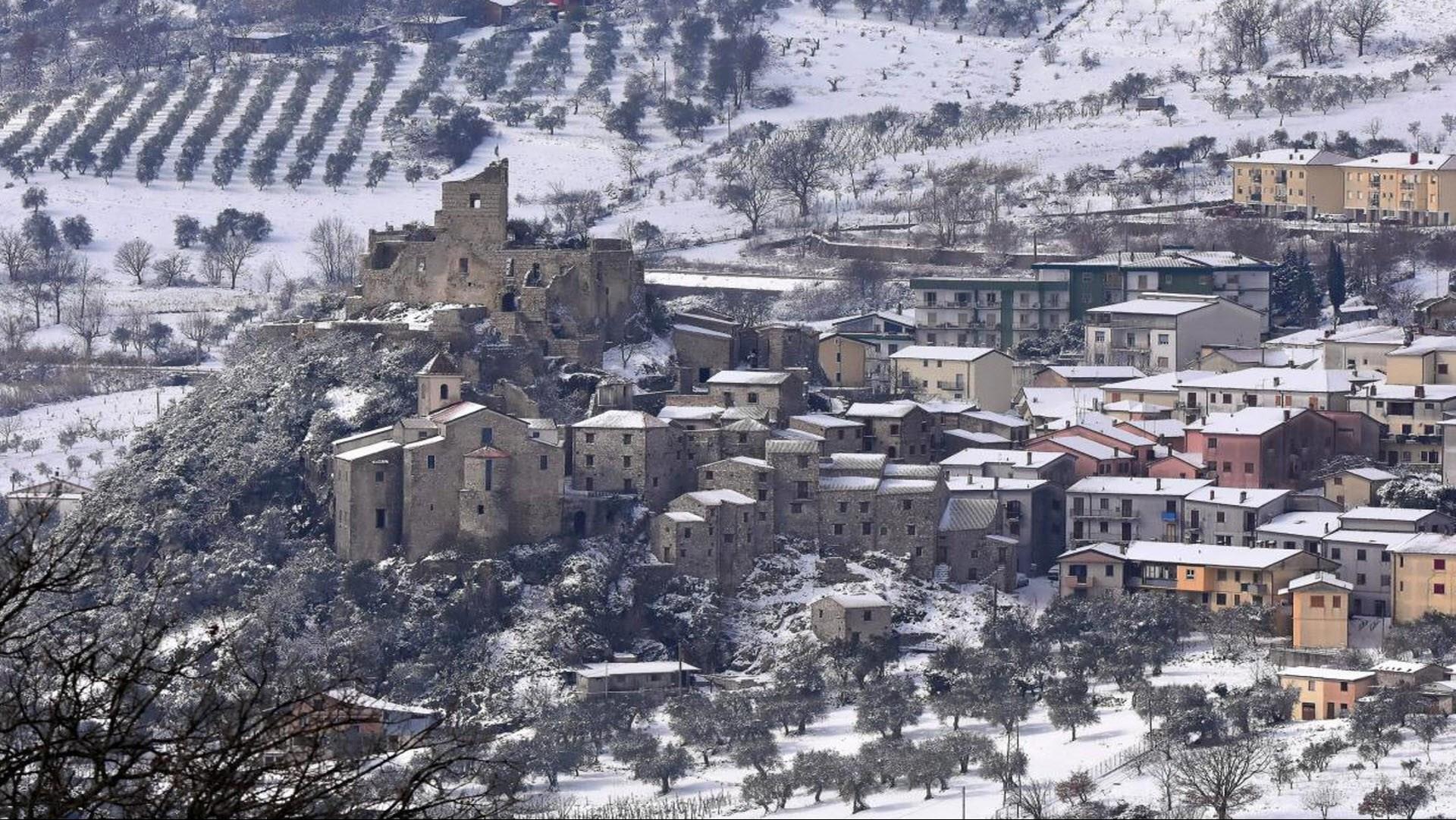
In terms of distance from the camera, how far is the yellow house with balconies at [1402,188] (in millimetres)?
91875

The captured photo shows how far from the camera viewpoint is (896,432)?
67125 mm

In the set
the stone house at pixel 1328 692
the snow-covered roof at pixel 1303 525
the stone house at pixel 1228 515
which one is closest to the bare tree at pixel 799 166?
the stone house at pixel 1228 515

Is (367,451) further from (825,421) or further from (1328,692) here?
(1328,692)

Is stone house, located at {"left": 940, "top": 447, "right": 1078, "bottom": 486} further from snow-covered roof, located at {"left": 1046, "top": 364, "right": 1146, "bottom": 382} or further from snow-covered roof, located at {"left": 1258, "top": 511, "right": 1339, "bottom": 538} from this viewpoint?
snow-covered roof, located at {"left": 1046, "top": 364, "right": 1146, "bottom": 382}

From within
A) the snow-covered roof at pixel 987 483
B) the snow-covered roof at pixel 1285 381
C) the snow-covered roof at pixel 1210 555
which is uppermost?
Answer: the snow-covered roof at pixel 1285 381

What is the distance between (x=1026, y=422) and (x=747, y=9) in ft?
188

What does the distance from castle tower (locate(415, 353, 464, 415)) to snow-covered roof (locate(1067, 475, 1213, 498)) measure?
11.7m

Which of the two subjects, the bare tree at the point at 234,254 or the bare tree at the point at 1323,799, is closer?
the bare tree at the point at 1323,799

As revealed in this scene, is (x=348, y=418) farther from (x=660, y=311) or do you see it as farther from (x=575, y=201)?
(x=575, y=201)

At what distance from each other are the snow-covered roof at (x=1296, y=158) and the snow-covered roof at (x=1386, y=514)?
101 ft

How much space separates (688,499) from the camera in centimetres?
6212

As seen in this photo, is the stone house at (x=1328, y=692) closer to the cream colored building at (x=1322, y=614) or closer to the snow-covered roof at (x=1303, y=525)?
the cream colored building at (x=1322, y=614)

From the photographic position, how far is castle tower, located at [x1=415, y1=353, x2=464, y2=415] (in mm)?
63594

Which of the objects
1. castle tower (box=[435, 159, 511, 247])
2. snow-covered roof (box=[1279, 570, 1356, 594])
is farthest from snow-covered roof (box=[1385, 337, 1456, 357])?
castle tower (box=[435, 159, 511, 247])
